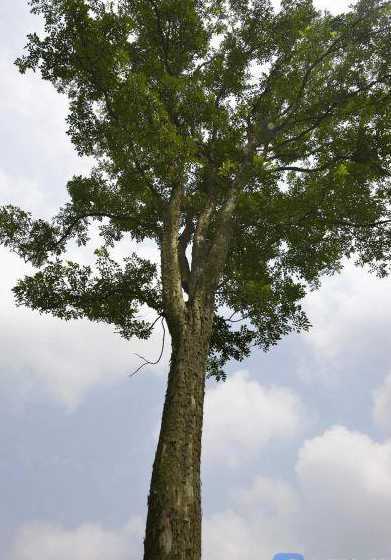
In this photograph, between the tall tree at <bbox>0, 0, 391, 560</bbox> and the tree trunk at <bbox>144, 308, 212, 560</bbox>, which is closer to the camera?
the tree trunk at <bbox>144, 308, 212, 560</bbox>

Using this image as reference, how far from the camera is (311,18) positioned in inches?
466

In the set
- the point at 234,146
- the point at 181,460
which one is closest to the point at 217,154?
the point at 234,146

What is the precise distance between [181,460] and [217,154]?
7743 millimetres

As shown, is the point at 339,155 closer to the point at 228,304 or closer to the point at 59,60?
the point at 228,304

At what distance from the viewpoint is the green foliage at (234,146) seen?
9484 millimetres

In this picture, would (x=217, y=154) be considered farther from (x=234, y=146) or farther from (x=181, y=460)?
(x=181, y=460)

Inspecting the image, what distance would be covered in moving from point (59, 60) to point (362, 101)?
24.2ft

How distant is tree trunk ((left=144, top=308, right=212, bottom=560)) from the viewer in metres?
5.06

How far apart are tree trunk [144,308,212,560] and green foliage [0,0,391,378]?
216 centimetres

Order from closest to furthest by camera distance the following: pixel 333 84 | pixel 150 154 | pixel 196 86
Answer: pixel 150 154 → pixel 196 86 → pixel 333 84

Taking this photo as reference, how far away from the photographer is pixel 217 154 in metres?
11.0

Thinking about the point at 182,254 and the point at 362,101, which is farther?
the point at 362,101

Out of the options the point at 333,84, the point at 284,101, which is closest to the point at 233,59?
the point at 284,101

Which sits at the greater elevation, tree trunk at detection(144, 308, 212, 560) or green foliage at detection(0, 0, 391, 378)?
green foliage at detection(0, 0, 391, 378)
